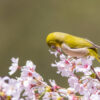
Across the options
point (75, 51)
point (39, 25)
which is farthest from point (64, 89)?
point (39, 25)

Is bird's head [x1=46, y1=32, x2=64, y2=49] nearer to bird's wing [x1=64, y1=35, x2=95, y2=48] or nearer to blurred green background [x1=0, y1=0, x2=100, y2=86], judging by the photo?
bird's wing [x1=64, y1=35, x2=95, y2=48]

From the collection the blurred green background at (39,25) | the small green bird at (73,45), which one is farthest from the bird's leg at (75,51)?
the blurred green background at (39,25)

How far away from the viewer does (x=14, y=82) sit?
122cm

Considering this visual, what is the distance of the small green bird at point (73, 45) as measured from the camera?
1342 millimetres

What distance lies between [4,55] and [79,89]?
5.02 metres

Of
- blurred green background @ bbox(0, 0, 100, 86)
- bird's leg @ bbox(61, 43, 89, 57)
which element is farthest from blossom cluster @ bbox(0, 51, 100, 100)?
blurred green background @ bbox(0, 0, 100, 86)

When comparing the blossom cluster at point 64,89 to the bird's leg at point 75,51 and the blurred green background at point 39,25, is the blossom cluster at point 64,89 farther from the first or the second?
the blurred green background at point 39,25

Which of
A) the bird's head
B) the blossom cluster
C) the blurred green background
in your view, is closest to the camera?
the blossom cluster

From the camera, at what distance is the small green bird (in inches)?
52.8

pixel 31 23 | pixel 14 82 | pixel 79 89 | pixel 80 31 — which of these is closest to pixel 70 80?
pixel 79 89

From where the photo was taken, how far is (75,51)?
4.41 ft

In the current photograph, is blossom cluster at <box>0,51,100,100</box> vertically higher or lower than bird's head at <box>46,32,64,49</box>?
lower

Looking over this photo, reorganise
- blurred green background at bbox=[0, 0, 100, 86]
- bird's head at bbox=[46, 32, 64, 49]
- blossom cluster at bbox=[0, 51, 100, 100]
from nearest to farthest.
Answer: blossom cluster at bbox=[0, 51, 100, 100], bird's head at bbox=[46, 32, 64, 49], blurred green background at bbox=[0, 0, 100, 86]

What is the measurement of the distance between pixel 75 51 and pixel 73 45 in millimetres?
44
